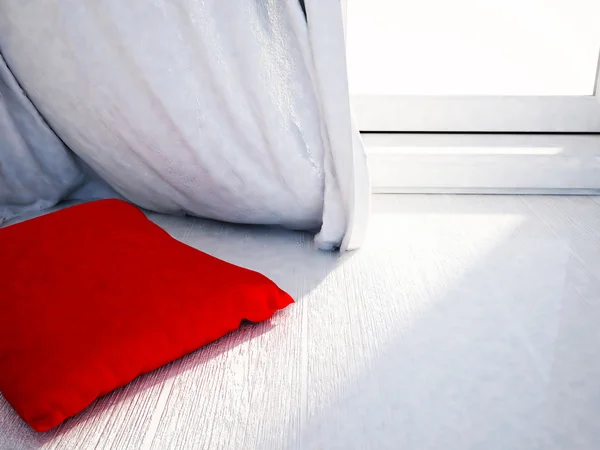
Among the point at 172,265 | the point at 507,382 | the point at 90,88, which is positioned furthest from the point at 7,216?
the point at 507,382

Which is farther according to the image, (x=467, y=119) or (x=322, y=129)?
(x=467, y=119)

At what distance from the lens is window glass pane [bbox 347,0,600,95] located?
5.00 ft

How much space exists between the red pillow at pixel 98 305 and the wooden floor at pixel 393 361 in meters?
0.04

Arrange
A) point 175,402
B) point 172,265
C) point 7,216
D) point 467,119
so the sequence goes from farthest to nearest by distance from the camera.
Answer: point 467,119 < point 7,216 < point 172,265 < point 175,402

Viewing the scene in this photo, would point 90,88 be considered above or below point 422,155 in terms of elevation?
above

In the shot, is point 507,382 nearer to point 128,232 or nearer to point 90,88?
point 128,232

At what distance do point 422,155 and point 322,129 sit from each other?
407mm

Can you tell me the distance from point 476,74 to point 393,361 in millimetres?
982

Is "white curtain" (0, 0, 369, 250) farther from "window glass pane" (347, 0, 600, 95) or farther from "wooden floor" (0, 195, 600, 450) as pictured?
"window glass pane" (347, 0, 600, 95)

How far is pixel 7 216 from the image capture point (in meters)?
1.34

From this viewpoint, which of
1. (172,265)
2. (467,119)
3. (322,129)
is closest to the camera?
(172,265)

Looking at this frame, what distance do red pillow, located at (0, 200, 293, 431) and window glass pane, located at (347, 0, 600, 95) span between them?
79 cm

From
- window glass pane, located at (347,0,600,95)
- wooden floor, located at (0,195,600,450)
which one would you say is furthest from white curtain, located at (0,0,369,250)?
window glass pane, located at (347,0,600,95)

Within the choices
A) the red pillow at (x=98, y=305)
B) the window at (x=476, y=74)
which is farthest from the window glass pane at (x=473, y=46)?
the red pillow at (x=98, y=305)
